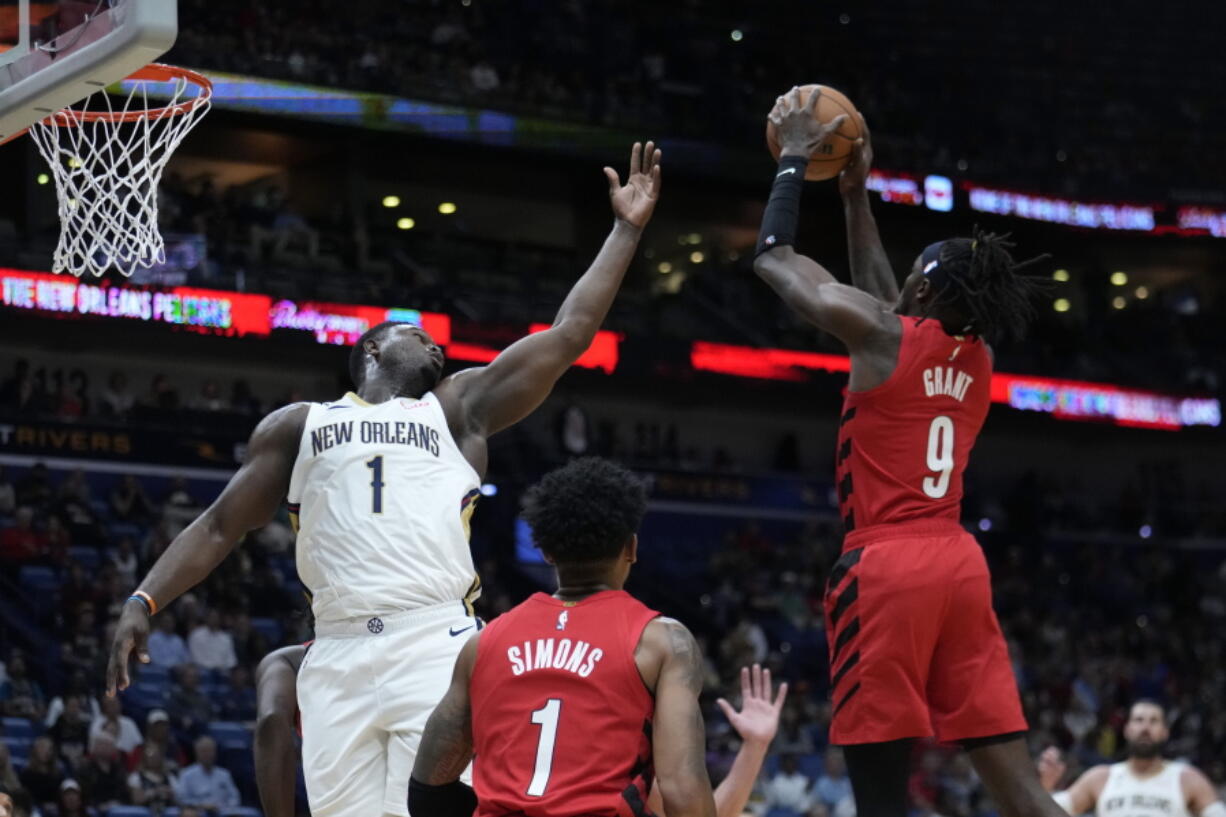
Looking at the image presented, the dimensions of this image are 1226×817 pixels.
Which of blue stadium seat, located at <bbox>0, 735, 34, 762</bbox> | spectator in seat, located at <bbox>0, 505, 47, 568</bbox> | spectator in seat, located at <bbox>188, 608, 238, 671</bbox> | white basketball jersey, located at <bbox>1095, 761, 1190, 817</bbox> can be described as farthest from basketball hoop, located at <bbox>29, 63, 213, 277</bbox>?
spectator in seat, located at <bbox>0, 505, 47, 568</bbox>

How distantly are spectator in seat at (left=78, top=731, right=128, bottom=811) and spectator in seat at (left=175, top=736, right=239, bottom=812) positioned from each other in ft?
1.41

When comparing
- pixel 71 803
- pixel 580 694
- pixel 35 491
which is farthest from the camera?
pixel 35 491

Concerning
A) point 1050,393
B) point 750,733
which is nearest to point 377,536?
point 750,733

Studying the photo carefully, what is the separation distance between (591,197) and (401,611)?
2267 centimetres

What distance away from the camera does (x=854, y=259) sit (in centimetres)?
610

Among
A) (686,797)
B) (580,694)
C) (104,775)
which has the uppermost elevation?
(580,694)

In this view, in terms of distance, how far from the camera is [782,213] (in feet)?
18.1

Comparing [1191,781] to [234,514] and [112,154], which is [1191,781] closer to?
[234,514]

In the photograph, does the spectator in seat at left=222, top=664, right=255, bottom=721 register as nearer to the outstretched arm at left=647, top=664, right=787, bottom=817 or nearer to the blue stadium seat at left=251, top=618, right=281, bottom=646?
the blue stadium seat at left=251, top=618, right=281, bottom=646

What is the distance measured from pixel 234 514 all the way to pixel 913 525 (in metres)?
2.04

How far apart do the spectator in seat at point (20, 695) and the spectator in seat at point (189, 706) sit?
3.35 ft

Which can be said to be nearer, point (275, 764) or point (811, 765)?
point (275, 764)

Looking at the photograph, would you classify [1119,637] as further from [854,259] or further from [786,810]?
[854,259]

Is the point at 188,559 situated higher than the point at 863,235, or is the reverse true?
the point at 863,235
